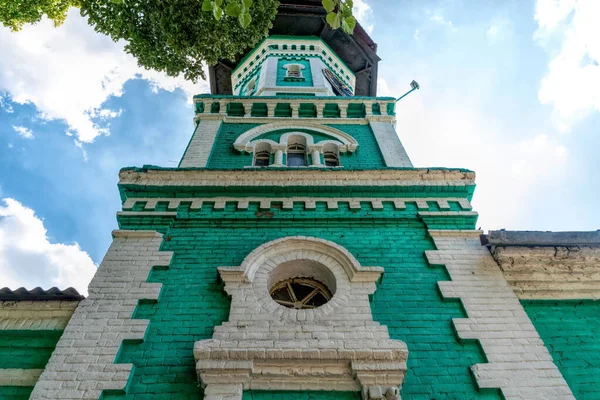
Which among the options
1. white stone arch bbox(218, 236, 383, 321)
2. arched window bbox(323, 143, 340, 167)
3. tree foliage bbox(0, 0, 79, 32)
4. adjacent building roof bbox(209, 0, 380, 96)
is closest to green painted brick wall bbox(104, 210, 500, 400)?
white stone arch bbox(218, 236, 383, 321)

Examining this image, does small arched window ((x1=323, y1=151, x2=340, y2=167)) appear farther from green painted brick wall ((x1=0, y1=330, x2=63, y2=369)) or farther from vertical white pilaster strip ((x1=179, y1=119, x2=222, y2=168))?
green painted brick wall ((x1=0, y1=330, x2=63, y2=369))

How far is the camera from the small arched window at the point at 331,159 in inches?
358

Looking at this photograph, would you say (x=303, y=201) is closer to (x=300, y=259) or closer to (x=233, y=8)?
(x=300, y=259)

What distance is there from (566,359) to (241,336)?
12.0ft

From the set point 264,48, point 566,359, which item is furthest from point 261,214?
point 264,48

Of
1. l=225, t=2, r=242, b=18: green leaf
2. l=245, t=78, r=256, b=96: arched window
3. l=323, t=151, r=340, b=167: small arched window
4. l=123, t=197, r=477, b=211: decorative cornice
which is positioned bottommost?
l=225, t=2, r=242, b=18: green leaf

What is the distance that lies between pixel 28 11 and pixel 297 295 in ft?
34.7

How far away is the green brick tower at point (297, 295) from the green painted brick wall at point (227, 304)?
2 centimetres

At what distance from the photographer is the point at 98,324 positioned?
474 centimetres

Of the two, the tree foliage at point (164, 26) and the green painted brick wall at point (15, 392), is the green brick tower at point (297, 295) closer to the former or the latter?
the green painted brick wall at point (15, 392)

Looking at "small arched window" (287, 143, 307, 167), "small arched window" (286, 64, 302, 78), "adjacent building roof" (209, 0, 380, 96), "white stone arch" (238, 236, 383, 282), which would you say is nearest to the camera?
"white stone arch" (238, 236, 383, 282)

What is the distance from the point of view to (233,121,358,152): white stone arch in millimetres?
9148

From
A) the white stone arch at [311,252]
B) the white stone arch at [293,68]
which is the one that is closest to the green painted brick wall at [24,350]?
the white stone arch at [311,252]

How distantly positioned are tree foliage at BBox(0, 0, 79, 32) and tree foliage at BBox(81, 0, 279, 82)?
28.2 inches
